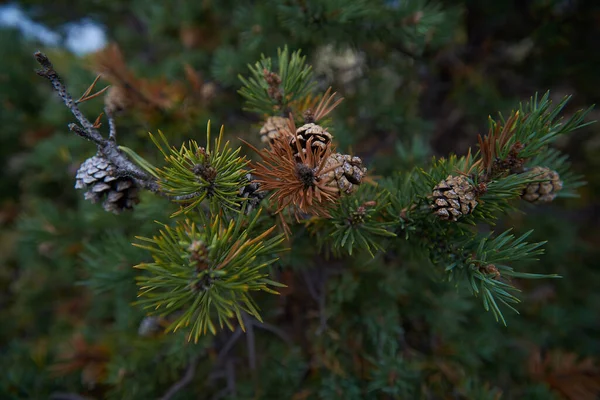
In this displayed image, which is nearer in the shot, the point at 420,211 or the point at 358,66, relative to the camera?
the point at 420,211

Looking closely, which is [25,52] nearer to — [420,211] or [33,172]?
[33,172]

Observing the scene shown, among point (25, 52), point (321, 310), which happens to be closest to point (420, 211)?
point (321, 310)

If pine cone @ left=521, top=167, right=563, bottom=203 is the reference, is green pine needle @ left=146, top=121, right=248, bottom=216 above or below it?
below

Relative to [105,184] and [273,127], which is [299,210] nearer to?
[273,127]

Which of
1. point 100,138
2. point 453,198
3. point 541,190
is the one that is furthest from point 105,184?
point 541,190

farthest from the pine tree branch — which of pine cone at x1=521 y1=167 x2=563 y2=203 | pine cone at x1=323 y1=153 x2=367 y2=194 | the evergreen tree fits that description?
pine cone at x1=521 y1=167 x2=563 y2=203

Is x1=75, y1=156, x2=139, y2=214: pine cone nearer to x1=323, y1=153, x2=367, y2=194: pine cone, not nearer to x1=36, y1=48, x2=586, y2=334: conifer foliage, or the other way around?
x1=36, y1=48, x2=586, y2=334: conifer foliage

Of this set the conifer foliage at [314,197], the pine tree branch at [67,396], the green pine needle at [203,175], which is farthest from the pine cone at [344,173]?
the pine tree branch at [67,396]
